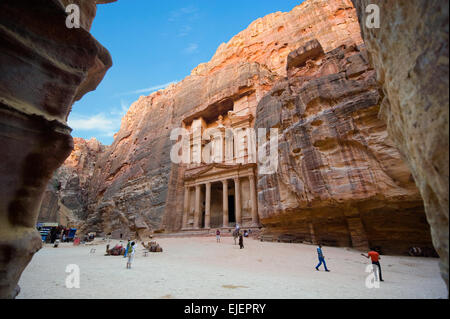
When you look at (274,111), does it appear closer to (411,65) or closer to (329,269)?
(329,269)

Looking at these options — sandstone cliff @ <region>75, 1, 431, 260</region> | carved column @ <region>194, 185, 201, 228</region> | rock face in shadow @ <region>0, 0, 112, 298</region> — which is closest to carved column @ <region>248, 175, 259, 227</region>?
sandstone cliff @ <region>75, 1, 431, 260</region>

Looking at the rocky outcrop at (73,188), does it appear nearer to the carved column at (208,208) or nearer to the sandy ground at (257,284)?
the carved column at (208,208)

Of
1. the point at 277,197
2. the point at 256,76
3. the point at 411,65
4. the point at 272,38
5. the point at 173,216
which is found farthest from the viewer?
the point at 272,38

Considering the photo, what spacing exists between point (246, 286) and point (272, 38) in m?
40.9

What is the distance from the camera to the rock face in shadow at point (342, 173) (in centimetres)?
936

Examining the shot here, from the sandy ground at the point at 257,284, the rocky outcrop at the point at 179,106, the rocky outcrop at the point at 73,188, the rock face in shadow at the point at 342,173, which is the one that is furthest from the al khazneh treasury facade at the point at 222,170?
the rocky outcrop at the point at 73,188

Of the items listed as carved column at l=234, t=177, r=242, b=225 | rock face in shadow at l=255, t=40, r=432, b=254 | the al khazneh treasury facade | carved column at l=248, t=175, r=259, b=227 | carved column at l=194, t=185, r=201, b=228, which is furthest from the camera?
carved column at l=194, t=185, r=201, b=228

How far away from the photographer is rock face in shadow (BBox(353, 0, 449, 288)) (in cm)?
178

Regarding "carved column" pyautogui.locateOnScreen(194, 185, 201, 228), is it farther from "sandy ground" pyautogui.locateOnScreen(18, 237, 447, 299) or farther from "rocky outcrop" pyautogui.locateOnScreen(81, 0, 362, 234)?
"sandy ground" pyautogui.locateOnScreen(18, 237, 447, 299)

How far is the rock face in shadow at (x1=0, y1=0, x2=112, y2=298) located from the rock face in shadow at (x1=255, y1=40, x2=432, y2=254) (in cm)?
961

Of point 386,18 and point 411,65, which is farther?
point 386,18
